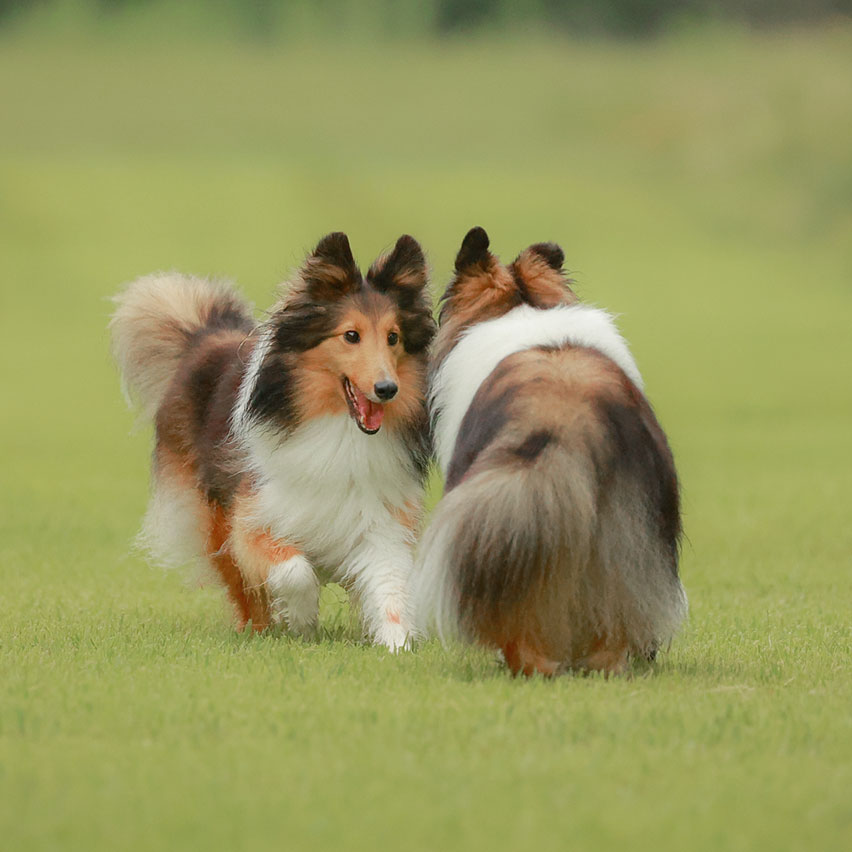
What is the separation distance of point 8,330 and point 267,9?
24678mm

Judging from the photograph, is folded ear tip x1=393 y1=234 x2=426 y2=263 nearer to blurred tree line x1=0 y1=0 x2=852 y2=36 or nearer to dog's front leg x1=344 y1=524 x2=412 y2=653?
dog's front leg x1=344 y1=524 x2=412 y2=653

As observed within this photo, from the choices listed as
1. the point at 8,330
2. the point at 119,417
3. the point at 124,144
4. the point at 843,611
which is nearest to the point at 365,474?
the point at 843,611

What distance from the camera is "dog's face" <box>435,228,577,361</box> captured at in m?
6.29

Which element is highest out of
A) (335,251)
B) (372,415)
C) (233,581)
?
(335,251)

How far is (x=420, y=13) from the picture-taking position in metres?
48.9

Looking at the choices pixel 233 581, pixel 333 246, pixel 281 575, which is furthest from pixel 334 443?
pixel 233 581

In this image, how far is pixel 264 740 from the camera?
4.67m

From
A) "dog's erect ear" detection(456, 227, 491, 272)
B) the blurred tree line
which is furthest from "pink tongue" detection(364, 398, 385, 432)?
the blurred tree line

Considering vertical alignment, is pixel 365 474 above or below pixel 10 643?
above

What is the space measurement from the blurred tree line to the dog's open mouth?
42.6 m

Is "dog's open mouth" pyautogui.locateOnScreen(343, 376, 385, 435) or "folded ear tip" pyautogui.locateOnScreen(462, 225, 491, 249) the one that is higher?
"folded ear tip" pyautogui.locateOnScreen(462, 225, 491, 249)

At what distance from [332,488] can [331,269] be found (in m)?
1.01

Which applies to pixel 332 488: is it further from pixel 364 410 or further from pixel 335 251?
pixel 335 251

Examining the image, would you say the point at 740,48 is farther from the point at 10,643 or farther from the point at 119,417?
the point at 10,643
